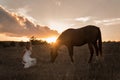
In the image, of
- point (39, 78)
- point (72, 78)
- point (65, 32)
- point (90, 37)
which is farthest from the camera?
point (65, 32)

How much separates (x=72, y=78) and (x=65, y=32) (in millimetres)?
7382

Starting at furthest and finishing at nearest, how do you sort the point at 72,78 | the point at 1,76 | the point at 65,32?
the point at 65,32 → the point at 1,76 → the point at 72,78

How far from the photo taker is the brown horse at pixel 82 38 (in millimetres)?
17172

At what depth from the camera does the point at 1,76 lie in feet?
44.1

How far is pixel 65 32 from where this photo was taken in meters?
18.4

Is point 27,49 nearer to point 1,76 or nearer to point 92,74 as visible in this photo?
A: point 1,76

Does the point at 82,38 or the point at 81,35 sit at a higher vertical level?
the point at 81,35

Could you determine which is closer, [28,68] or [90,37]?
[28,68]

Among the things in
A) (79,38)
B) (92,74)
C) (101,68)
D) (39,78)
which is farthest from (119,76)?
(79,38)

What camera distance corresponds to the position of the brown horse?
17172mm

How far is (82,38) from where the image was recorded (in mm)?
17641

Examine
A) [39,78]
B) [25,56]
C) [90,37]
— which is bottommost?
[39,78]

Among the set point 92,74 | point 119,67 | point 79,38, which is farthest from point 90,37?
point 92,74

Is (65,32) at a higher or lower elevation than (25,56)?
higher
